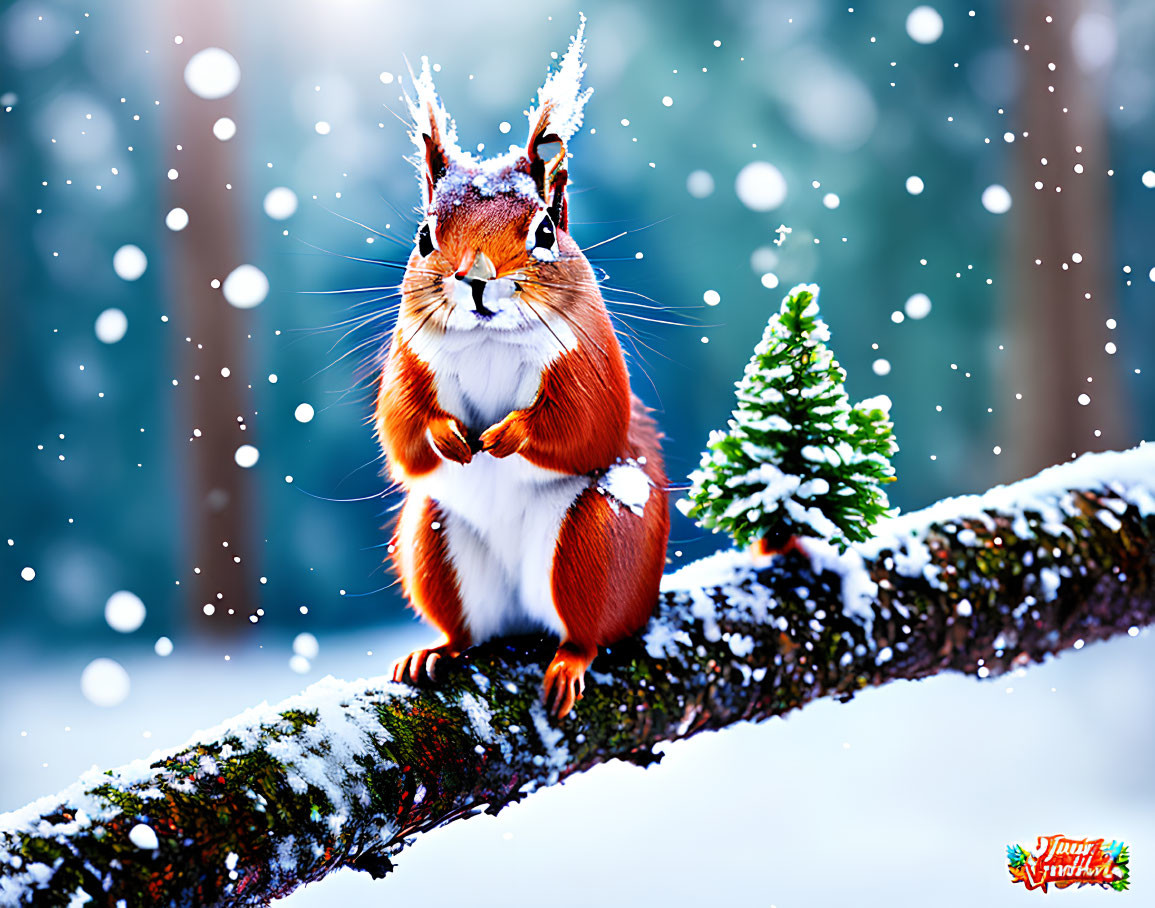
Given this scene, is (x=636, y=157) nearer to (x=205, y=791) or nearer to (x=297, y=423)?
(x=297, y=423)

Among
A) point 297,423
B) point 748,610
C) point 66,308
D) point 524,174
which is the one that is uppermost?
point 66,308

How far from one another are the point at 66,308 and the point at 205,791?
2.19m

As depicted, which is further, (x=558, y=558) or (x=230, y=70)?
(x=230, y=70)

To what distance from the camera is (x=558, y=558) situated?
0.84m

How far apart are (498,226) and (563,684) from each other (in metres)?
0.37

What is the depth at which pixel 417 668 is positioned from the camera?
32.7 inches

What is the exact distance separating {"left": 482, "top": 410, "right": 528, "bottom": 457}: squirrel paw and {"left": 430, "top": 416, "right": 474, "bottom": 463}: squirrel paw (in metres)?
0.02

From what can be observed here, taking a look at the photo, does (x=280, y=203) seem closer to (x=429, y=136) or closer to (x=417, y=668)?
(x=429, y=136)

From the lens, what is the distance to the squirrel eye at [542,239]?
0.79 m

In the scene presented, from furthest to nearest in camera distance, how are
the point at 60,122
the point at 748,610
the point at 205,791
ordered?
the point at 60,122, the point at 748,610, the point at 205,791

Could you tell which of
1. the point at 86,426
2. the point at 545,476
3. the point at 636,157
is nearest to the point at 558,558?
the point at 545,476

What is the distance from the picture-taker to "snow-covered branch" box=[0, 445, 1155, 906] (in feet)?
2.03

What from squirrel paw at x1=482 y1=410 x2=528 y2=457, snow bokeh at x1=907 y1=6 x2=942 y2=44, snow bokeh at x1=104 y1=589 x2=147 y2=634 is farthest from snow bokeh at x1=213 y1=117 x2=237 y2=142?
squirrel paw at x1=482 y1=410 x2=528 y2=457

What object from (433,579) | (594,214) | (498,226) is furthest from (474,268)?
(594,214)
